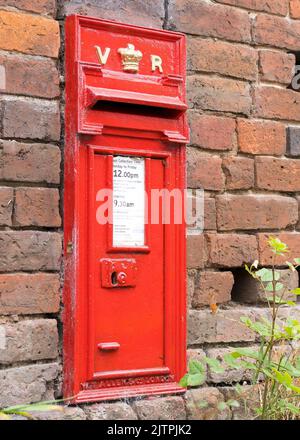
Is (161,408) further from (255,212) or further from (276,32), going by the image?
(276,32)

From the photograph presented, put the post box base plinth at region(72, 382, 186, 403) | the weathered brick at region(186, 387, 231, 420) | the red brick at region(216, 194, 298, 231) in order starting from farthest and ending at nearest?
the red brick at region(216, 194, 298, 231), the weathered brick at region(186, 387, 231, 420), the post box base plinth at region(72, 382, 186, 403)

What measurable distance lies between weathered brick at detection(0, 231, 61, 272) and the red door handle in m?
0.35

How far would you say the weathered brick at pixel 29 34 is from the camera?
332 cm

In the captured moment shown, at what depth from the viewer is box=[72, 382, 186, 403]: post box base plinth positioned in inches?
135

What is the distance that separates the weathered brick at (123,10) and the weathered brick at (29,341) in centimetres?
123

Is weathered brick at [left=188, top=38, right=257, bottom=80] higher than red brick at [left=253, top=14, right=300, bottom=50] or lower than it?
lower

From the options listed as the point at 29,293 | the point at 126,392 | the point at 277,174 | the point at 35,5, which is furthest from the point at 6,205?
the point at 277,174

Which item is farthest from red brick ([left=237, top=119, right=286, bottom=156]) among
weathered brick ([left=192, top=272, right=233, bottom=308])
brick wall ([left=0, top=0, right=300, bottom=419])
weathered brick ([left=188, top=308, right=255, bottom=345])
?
weathered brick ([left=188, top=308, right=255, bottom=345])

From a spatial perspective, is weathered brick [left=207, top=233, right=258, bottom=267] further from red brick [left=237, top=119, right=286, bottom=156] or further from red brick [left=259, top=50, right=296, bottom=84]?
red brick [left=259, top=50, right=296, bottom=84]

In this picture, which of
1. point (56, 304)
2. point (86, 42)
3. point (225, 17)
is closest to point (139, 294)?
point (56, 304)

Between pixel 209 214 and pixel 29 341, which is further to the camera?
pixel 209 214

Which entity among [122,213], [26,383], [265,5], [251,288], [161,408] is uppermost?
[265,5]

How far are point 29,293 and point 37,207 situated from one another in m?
0.33

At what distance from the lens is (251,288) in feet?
13.4
